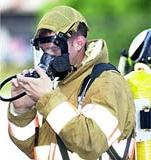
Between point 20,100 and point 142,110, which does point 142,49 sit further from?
point 20,100

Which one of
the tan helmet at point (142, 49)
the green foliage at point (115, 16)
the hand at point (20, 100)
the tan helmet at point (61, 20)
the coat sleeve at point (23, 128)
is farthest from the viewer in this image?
the green foliage at point (115, 16)

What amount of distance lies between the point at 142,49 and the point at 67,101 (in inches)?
58.1

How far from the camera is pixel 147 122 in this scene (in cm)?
534

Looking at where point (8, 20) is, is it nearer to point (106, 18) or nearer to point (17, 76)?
point (106, 18)

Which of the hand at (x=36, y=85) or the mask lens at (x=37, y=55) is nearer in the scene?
the hand at (x=36, y=85)

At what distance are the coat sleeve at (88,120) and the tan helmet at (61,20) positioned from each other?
399 millimetres

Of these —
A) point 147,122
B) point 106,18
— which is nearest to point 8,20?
point 106,18

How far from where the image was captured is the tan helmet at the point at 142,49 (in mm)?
6004

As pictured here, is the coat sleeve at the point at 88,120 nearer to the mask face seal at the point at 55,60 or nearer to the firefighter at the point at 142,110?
the mask face seal at the point at 55,60

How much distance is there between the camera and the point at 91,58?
197 inches

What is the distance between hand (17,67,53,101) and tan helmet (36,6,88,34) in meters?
0.34

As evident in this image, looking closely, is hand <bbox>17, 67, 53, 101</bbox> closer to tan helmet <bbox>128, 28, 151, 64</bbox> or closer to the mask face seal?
the mask face seal

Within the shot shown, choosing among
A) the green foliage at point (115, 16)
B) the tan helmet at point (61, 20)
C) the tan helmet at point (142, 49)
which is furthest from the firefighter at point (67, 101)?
the green foliage at point (115, 16)

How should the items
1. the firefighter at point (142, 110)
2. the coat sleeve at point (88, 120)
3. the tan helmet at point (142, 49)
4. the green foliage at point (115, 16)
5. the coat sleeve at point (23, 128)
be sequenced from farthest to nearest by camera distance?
the green foliage at point (115, 16) < the tan helmet at point (142, 49) < the firefighter at point (142, 110) < the coat sleeve at point (23, 128) < the coat sleeve at point (88, 120)
